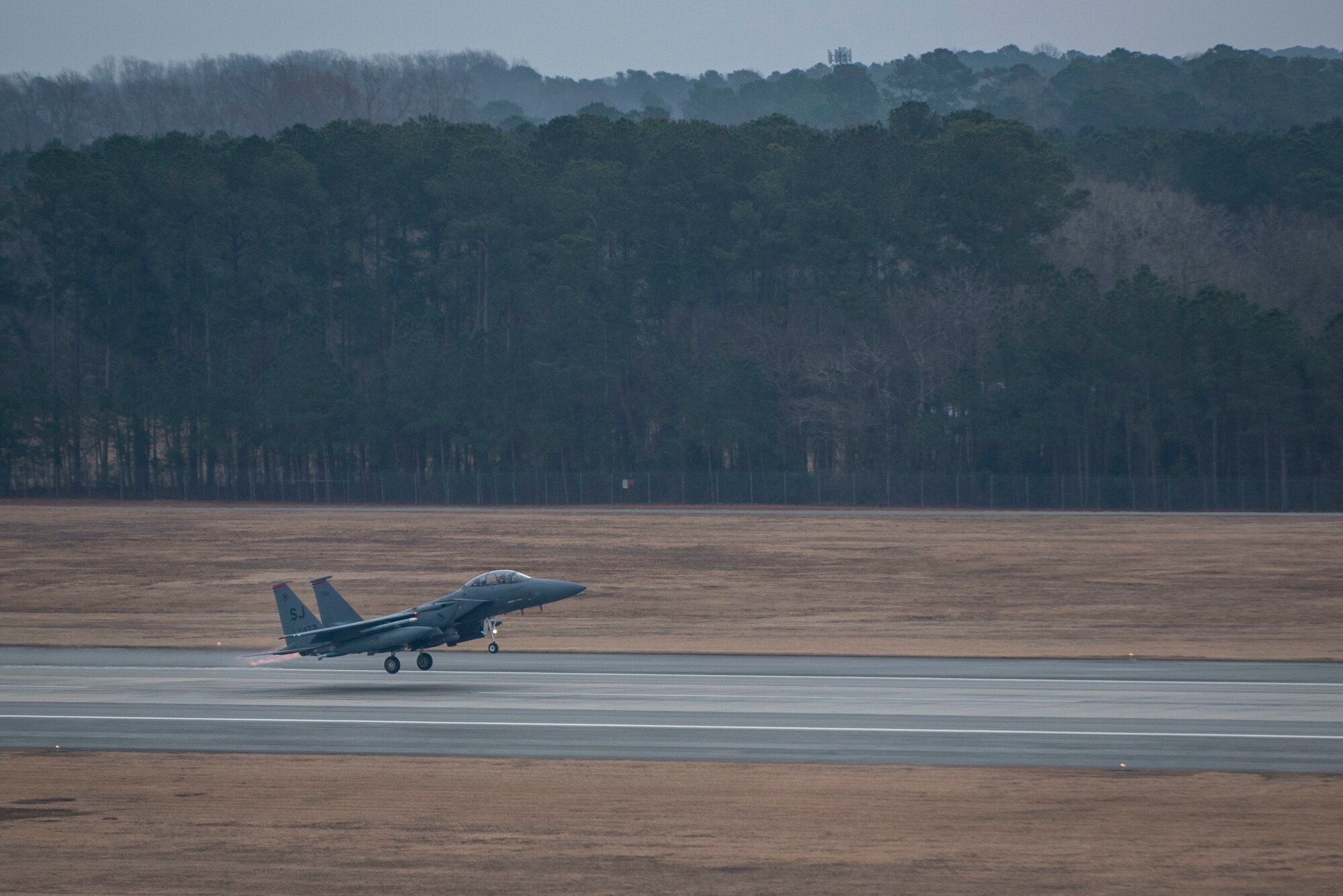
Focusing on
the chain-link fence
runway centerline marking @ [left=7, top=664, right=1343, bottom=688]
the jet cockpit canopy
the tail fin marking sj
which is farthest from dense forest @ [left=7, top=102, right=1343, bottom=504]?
the tail fin marking sj

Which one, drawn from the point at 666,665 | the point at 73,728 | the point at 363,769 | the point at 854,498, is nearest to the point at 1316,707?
the point at 666,665

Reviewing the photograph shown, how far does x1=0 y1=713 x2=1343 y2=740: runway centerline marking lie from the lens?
25234 mm

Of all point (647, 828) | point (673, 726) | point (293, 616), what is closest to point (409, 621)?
point (293, 616)

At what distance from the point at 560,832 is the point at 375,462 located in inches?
3742

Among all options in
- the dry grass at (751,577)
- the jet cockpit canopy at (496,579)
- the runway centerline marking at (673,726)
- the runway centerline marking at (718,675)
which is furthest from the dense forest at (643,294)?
the runway centerline marking at (673,726)

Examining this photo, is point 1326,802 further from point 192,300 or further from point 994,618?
point 192,300

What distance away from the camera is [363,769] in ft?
75.7

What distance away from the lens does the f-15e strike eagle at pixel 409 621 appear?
34.5 m

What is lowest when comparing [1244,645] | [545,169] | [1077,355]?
[1244,645]

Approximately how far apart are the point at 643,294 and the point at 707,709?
86651 millimetres

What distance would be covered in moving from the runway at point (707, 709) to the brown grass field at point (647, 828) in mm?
1500

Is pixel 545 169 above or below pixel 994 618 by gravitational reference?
above

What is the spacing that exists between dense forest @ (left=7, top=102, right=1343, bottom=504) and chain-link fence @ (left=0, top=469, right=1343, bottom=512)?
248cm

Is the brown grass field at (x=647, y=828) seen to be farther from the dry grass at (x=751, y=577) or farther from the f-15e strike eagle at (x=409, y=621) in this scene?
the dry grass at (x=751, y=577)
